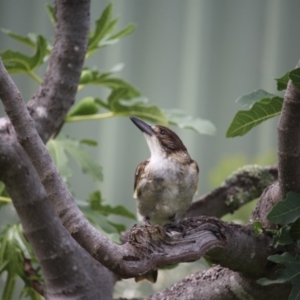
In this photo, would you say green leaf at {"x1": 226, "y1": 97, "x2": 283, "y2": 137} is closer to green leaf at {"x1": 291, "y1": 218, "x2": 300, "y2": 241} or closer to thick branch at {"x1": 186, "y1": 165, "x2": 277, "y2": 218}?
green leaf at {"x1": 291, "y1": 218, "x2": 300, "y2": 241}

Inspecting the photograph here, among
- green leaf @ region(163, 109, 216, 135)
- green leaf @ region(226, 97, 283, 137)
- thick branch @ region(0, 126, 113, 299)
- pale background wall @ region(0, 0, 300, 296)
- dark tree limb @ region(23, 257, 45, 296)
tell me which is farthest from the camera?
pale background wall @ region(0, 0, 300, 296)

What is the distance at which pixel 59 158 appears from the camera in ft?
4.23

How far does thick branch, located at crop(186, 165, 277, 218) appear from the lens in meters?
1.38

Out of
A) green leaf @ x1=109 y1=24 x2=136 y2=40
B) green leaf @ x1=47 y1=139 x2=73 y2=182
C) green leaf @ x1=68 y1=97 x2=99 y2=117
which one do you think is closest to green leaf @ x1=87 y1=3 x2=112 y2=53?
green leaf @ x1=109 y1=24 x2=136 y2=40

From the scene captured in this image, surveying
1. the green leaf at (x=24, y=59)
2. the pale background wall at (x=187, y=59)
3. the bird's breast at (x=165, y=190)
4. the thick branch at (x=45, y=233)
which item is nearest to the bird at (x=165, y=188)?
the bird's breast at (x=165, y=190)

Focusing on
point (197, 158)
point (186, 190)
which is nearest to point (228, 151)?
point (197, 158)

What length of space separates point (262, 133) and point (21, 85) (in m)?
0.98

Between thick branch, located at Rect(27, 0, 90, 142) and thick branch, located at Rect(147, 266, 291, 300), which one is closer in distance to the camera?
thick branch, located at Rect(147, 266, 291, 300)

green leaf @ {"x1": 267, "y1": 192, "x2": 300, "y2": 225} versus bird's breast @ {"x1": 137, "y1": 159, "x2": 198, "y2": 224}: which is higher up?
green leaf @ {"x1": 267, "y1": 192, "x2": 300, "y2": 225}

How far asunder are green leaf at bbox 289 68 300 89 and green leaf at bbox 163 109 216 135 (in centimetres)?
50

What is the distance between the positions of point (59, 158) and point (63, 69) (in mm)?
192

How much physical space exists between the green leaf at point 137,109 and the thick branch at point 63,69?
171mm

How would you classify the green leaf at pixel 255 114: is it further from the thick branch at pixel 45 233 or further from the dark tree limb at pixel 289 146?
the thick branch at pixel 45 233

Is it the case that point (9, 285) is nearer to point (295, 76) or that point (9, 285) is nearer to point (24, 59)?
point (24, 59)
